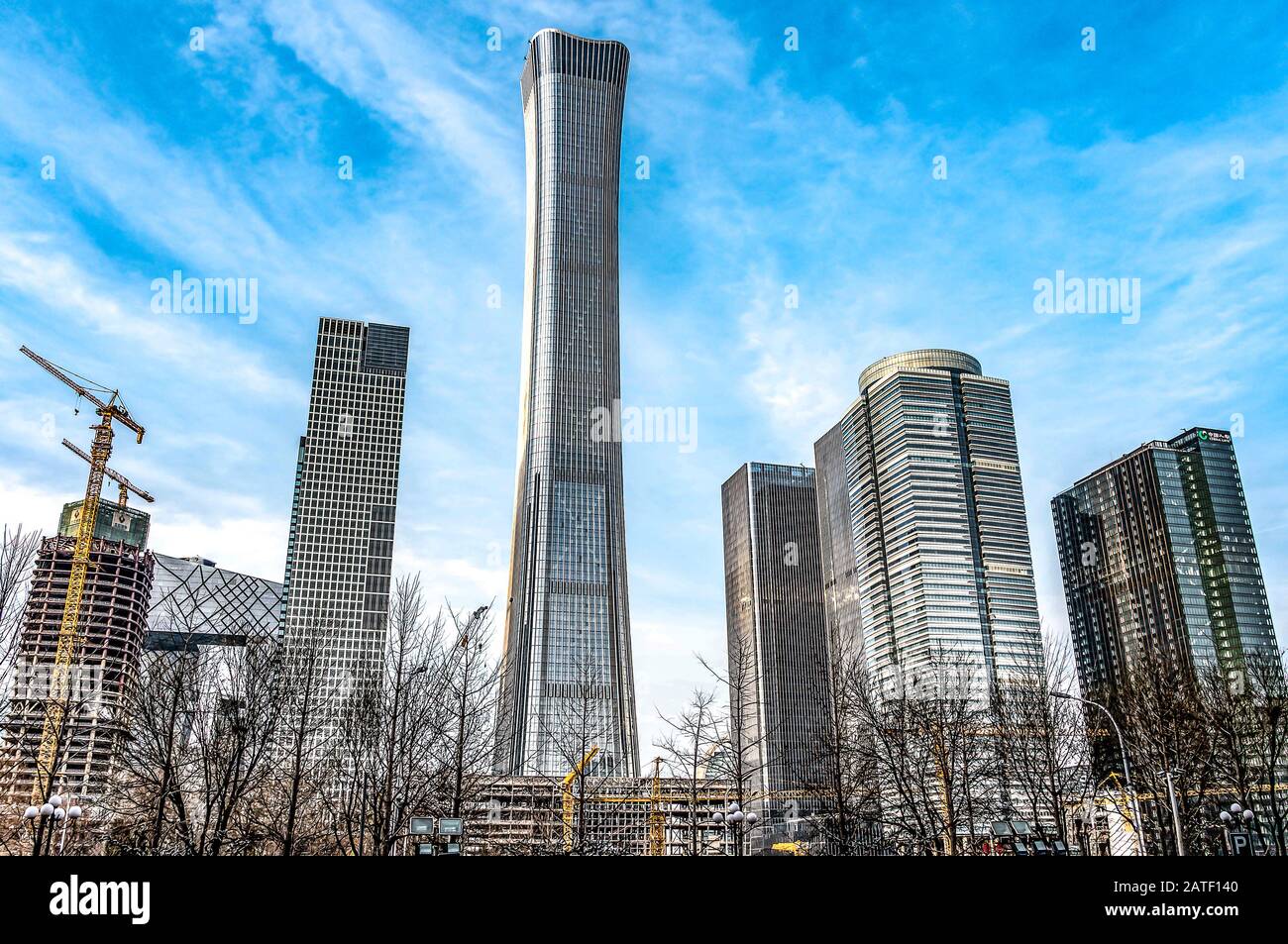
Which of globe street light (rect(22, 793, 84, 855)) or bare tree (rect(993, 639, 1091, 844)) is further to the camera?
bare tree (rect(993, 639, 1091, 844))

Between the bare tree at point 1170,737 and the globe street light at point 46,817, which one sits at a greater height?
the bare tree at point 1170,737

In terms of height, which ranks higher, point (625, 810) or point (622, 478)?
point (622, 478)

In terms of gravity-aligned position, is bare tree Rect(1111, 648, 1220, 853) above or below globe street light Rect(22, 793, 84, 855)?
above

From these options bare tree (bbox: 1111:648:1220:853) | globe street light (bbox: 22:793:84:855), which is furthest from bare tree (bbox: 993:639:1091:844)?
globe street light (bbox: 22:793:84:855)

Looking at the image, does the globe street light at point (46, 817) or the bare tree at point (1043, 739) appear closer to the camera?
the globe street light at point (46, 817)

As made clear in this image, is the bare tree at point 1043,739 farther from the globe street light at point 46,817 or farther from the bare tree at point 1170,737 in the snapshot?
the globe street light at point 46,817

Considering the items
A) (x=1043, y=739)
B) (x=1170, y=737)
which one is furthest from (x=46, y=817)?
(x=1170, y=737)

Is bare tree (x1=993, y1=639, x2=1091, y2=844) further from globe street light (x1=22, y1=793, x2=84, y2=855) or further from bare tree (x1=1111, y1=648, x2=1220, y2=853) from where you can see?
globe street light (x1=22, y1=793, x2=84, y2=855)

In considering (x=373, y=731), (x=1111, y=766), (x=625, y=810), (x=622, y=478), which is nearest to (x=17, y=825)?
(x=373, y=731)

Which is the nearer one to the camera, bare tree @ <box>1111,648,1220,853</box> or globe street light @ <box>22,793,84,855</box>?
globe street light @ <box>22,793,84,855</box>

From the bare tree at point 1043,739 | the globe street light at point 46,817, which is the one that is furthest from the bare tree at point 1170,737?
the globe street light at point 46,817
